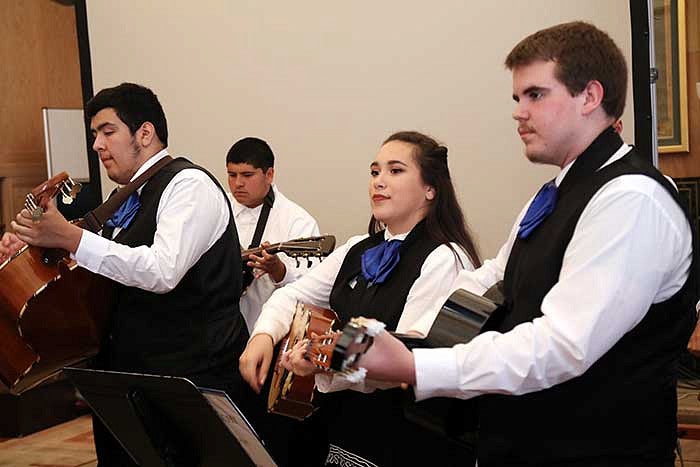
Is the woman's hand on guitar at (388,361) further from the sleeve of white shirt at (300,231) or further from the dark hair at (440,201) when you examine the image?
the sleeve of white shirt at (300,231)

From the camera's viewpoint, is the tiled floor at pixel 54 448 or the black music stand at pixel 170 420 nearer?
the black music stand at pixel 170 420

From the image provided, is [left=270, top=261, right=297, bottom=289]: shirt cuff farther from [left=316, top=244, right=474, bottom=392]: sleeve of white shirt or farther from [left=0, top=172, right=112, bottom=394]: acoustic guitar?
[left=316, top=244, right=474, bottom=392]: sleeve of white shirt

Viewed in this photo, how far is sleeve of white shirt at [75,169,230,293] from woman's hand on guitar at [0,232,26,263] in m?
0.40

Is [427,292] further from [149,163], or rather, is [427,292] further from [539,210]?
[149,163]

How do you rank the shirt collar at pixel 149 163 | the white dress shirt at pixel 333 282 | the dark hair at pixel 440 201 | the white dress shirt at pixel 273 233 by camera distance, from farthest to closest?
the white dress shirt at pixel 273 233, the shirt collar at pixel 149 163, the dark hair at pixel 440 201, the white dress shirt at pixel 333 282

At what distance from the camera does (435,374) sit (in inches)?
70.0

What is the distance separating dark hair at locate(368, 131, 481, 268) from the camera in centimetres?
291

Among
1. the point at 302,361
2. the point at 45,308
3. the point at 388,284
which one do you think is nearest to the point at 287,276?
the point at 45,308

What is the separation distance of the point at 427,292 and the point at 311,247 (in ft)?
4.82

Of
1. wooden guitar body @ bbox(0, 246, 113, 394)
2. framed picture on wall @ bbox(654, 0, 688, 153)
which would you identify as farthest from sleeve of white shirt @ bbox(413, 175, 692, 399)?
framed picture on wall @ bbox(654, 0, 688, 153)

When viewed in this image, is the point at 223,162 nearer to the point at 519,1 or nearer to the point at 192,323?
the point at 519,1

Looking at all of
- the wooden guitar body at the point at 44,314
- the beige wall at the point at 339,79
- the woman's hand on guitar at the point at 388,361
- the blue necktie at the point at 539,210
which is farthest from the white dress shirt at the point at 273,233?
the woman's hand on guitar at the point at 388,361

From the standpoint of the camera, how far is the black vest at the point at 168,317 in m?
3.32

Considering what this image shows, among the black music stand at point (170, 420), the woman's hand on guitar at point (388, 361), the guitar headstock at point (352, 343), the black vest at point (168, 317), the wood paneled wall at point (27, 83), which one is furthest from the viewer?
the wood paneled wall at point (27, 83)
